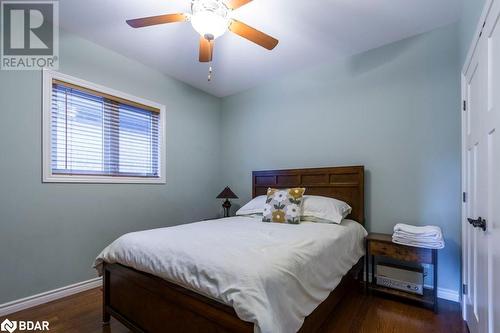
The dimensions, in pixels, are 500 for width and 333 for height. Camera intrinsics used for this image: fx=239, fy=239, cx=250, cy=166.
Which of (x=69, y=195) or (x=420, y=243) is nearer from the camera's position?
(x=420, y=243)

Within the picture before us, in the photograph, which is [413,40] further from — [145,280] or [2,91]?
[2,91]

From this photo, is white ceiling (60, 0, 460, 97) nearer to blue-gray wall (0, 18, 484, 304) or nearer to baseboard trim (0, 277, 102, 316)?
blue-gray wall (0, 18, 484, 304)

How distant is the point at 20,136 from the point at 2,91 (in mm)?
389

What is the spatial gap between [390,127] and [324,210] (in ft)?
3.81

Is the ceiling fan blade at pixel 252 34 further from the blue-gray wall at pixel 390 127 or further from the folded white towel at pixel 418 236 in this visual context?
the folded white towel at pixel 418 236

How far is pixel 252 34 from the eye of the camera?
1.84 m

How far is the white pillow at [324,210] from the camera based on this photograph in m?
2.45

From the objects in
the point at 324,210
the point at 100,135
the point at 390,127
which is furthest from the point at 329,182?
the point at 100,135

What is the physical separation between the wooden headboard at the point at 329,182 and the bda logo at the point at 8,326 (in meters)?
2.74

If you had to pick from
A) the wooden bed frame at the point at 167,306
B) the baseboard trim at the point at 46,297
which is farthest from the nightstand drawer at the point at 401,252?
the baseboard trim at the point at 46,297

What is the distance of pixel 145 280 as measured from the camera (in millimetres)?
1570

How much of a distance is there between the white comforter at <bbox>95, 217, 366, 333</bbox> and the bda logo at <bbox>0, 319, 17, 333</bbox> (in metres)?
0.71

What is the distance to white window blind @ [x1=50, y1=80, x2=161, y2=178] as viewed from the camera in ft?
7.91

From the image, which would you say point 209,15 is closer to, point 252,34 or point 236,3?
point 236,3
